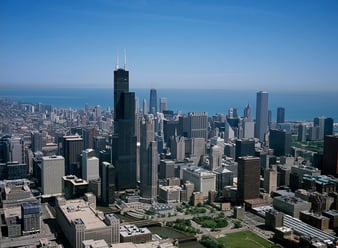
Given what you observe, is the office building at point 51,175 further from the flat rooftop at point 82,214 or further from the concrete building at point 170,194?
the concrete building at point 170,194

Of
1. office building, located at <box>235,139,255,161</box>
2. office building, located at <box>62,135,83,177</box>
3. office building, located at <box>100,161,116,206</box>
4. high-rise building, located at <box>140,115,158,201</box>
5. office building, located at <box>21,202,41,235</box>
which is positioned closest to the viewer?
office building, located at <box>21,202,41,235</box>

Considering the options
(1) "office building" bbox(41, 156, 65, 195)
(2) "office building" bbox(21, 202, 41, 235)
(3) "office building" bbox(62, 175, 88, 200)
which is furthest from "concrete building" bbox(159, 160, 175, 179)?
(2) "office building" bbox(21, 202, 41, 235)

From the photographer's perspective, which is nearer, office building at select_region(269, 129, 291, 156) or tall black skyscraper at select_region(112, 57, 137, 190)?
tall black skyscraper at select_region(112, 57, 137, 190)

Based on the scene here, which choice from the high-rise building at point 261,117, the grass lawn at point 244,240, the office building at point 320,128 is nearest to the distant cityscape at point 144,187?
the grass lawn at point 244,240

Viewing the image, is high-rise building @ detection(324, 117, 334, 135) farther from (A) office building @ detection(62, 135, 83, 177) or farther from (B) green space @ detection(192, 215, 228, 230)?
(A) office building @ detection(62, 135, 83, 177)

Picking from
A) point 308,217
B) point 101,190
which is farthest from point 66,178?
point 308,217

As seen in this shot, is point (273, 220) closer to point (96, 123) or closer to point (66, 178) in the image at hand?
point (66, 178)

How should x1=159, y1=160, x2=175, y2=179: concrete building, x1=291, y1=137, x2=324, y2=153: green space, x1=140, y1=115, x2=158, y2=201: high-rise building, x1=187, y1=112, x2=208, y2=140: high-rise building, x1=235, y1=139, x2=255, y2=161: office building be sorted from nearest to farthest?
x1=140, y1=115, x2=158, y2=201: high-rise building, x1=159, y1=160, x2=175, y2=179: concrete building, x1=235, y1=139, x2=255, y2=161: office building, x1=291, y1=137, x2=324, y2=153: green space, x1=187, y1=112, x2=208, y2=140: high-rise building
